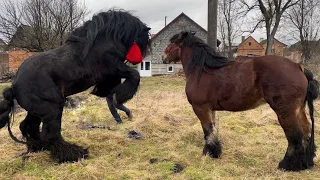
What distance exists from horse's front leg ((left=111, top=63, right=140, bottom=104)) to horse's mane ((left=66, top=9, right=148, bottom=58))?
228mm

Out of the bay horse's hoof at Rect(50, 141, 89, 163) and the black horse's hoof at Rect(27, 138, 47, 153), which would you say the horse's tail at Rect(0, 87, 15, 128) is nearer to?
the black horse's hoof at Rect(27, 138, 47, 153)

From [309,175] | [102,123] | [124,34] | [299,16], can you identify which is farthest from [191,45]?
[299,16]

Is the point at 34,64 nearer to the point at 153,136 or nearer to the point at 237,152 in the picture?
the point at 153,136

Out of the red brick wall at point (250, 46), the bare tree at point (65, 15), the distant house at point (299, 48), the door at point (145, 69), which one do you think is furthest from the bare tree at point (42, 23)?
the red brick wall at point (250, 46)

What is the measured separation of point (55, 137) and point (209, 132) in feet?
7.54

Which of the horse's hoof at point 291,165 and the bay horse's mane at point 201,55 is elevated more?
the bay horse's mane at point 201,55

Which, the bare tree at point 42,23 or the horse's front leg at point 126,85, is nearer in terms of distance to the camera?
the horse's front leg at point 126,85

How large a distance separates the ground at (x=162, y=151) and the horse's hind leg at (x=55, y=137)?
15 cm

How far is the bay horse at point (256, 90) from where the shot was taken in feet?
13.1

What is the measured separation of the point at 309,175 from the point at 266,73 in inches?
56.1

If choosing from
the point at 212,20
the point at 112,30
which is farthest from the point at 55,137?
the point at 212,20

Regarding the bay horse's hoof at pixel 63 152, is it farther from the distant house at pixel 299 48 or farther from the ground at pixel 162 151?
the distant house at pixel 299 48

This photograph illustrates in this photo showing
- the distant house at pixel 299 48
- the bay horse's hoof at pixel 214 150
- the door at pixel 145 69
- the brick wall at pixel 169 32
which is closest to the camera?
the bay horse's hoof at pixel 214 150

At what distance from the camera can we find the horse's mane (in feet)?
14.1
